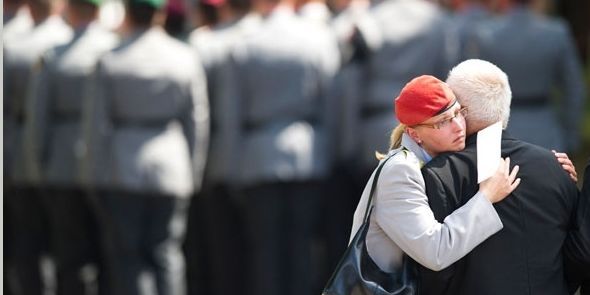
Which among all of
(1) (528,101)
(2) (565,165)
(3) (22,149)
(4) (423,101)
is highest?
(4) (423,101)

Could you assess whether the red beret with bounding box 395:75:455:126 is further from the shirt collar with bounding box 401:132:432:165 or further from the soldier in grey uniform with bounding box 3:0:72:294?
the soldier in grey uniform with bounding box 3:0:72:294

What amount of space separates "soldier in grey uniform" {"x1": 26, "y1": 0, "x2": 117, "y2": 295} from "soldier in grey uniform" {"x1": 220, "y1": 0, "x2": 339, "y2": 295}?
0.83m

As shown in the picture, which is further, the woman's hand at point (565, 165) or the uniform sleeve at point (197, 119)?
the uniform sleeve at point (197, 119)

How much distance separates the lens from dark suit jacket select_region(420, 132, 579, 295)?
470 centimetres

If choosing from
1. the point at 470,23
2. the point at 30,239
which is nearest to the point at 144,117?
the point at 30,239

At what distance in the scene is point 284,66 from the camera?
29.3 feet

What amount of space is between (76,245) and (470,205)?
15.8 feet

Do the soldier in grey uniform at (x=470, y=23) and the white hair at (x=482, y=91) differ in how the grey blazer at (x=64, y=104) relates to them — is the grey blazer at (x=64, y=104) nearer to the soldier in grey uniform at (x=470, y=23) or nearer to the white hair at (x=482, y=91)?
the soldier in grey uniform at (x=470, y=23)

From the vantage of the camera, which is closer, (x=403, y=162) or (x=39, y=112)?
(x=403, y=162)

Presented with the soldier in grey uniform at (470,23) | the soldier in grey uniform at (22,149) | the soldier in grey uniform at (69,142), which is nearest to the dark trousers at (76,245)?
the soldier in grey uniform at (69,142)

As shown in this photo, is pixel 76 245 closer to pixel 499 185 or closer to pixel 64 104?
pixel 64 104

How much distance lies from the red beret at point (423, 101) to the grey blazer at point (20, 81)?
205 inches

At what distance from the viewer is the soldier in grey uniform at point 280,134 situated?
8.95 m

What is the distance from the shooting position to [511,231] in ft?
15.5
